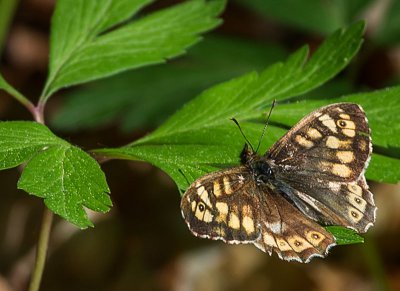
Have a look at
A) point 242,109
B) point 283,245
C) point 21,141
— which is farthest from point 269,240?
point 21,141

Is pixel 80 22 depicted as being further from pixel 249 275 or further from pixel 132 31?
pixel 249 275

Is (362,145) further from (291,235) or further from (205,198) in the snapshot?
(205,198)

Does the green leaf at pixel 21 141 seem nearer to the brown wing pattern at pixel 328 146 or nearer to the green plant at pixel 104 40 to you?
the green plant at pixel 104 40

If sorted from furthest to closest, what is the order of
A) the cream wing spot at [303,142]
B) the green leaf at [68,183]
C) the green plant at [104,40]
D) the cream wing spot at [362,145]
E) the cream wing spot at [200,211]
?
the green plant at [104,40] < the cream wing spot at [303,142] < the cream wing spot at [362,145] < the cream wing spot at [200,211] < the green leaf at [68,183]

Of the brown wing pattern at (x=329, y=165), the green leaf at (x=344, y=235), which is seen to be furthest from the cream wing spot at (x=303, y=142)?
the green leaf at (x=344, y=235)

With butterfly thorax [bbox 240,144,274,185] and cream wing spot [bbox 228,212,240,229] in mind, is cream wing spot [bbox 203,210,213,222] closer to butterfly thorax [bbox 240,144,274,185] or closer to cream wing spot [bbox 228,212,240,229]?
cream wing spot [bbox 228,212,240,229]

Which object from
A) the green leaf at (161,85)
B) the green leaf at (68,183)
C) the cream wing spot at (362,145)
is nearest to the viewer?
the green leaf at (68,183)
